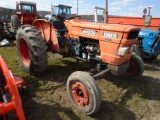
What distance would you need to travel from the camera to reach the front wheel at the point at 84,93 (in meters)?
2.69

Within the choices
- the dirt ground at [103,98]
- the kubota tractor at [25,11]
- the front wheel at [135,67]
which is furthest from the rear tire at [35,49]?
the kubota tractor at [25,11]

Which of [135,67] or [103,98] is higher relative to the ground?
[135,67]

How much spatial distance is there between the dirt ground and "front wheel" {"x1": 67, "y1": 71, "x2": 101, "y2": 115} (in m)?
0.14

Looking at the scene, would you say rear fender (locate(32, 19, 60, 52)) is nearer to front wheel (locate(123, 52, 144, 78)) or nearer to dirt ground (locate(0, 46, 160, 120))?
dirt ground (locate(0, 46, 160, 120))

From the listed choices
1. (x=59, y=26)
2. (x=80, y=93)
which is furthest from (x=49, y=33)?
(x=80, y=93)

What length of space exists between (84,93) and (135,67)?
6.00 ft

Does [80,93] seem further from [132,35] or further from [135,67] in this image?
[135,67]

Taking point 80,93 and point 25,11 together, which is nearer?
point 80,93

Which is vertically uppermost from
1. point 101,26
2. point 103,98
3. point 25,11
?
point 25,11

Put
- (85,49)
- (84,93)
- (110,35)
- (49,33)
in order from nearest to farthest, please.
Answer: (84,93) → (110,35) → (85,49) → (49,33)

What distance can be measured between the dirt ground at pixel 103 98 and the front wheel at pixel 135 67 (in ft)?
0.60

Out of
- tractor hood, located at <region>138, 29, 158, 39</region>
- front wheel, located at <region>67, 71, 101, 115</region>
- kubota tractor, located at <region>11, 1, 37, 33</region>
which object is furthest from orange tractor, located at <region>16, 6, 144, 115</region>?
kubota tractor, located at <region>11, 1, 37, 33</region>

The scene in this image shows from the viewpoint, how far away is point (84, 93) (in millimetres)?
2859

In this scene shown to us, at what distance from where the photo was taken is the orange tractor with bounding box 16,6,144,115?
114 inches
